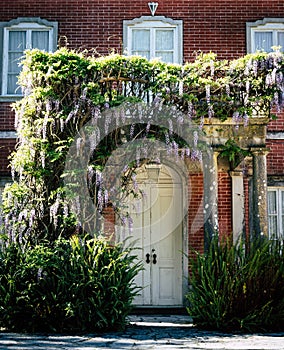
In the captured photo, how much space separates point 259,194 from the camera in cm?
815

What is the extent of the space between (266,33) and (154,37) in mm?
2210

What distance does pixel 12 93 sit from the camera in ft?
35.7

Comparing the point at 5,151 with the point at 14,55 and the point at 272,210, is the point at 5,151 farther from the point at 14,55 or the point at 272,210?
the point at 272,210

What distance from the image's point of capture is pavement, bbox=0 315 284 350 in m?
5.95

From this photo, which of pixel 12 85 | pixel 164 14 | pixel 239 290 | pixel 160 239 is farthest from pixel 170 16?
pixel 239 290

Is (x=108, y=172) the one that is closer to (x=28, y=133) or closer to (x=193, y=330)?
(x=28, y=133)

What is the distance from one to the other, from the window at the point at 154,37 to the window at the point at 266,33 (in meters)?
1.41

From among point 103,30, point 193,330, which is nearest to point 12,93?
point 103,30

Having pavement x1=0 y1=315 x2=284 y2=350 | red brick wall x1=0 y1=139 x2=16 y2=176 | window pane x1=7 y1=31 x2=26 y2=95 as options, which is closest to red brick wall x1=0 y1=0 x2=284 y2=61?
window pane x1=7 y1=31 x2=26 y2=95

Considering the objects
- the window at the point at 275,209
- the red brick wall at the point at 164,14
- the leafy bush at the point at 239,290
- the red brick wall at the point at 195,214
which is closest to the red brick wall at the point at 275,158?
the window at the point at 275,209

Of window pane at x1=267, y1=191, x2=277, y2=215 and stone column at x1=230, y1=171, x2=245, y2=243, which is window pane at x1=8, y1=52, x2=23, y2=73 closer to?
stone column at x1=230, y1=171, x2=245, y2=243

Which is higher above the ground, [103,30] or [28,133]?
[103,30]

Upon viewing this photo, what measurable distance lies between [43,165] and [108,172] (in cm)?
91

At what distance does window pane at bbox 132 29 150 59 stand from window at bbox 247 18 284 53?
6.48 feet
